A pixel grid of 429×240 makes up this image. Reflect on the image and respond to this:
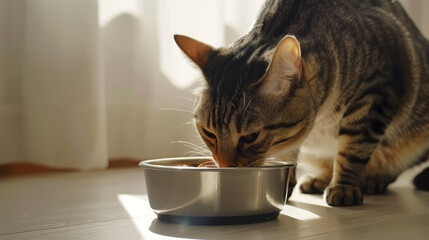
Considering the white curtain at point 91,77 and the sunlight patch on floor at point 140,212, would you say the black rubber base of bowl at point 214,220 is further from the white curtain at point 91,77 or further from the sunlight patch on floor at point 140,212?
the white curtain at point 91,77

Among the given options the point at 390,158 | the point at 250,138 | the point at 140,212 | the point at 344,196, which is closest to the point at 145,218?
the point at 140,212

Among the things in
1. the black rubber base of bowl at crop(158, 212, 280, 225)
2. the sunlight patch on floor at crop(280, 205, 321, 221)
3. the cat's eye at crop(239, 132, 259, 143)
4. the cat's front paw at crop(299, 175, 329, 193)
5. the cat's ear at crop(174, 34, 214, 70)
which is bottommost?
the cat's front paw at crop(299, 175, 329, 193)

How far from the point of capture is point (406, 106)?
5.54 ft

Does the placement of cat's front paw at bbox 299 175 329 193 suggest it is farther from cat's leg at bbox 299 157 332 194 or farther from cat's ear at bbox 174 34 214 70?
cat's ear at bbox 174 34 214 70

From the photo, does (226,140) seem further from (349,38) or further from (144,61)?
(144,61)

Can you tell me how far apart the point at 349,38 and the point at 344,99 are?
0.58 ft

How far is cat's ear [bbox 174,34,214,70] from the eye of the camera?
1.42 metres

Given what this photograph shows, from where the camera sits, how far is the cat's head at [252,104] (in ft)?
4.26

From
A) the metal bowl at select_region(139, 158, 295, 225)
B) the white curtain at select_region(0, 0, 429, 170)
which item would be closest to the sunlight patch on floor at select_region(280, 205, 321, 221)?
the metal bowl at select_region(139, 158, 295, 225)

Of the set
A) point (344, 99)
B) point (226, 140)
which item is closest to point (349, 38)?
point (344, 99)

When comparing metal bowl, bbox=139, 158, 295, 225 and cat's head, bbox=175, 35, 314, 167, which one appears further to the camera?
cat's head, bbox=175, 35, 314, 167

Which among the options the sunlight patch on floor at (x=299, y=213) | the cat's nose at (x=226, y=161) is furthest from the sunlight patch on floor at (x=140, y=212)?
the sunlight patch on floor at (x=299, y=213)

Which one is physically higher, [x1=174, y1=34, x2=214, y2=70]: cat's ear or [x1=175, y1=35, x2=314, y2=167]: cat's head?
[x1=174, y1=34, x2=214, y2=70]: cat's ear

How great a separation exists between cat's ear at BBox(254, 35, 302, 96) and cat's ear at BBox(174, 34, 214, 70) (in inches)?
8.1
